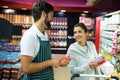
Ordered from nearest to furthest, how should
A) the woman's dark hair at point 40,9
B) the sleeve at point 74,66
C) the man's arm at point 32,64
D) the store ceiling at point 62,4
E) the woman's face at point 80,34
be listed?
the man's arm at point 32,64, the woman's dark hair at point 40,9, the sleeve at point 74,66, the woman's face at point 80,34, the store ceiling at point 62,4

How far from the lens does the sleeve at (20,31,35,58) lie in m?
2.08

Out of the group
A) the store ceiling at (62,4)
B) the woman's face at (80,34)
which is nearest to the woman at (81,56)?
the woman's face at (80,34)

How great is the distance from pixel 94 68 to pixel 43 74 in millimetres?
976

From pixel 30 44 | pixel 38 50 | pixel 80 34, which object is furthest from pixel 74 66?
pixel 30 44

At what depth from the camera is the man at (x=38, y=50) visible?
209 cm

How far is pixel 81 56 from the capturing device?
117 inches

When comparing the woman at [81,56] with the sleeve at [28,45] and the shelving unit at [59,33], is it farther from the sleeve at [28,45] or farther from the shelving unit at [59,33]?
the shelving unit at [59,33]

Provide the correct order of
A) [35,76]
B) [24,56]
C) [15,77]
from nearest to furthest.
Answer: [24,56]
[35,76]
[15,77]

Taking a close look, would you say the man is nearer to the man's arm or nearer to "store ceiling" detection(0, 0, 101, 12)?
the man's arm

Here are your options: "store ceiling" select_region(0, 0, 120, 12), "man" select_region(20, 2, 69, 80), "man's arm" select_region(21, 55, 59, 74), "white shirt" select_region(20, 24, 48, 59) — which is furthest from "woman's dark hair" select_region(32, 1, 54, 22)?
"store ceiling" select_region(0, 0, 120, 12)

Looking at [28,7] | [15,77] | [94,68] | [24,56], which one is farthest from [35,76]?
[28,7]

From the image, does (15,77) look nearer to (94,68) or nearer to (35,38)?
(94,68)

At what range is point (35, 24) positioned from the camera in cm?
229

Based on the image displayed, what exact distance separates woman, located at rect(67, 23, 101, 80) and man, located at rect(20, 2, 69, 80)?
0.60 meters
